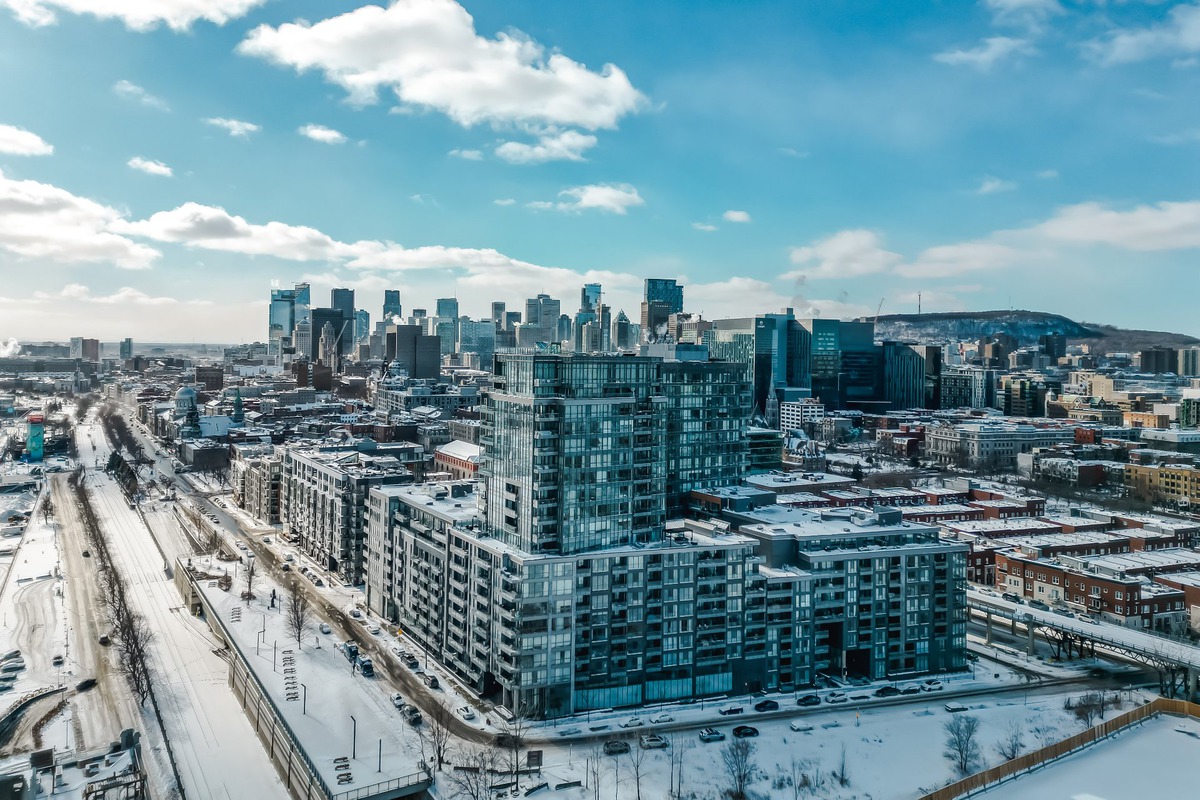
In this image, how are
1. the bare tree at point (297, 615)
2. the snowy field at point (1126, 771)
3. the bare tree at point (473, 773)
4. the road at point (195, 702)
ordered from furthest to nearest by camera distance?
1. the bare tree at point (297, 615)
2. the road at point (195, 702)
3. the bare tree at point (473, 773)
4. the snowy field at point (1126, 771)

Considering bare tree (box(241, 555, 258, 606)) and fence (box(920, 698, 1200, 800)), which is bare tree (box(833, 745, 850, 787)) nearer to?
fence (box(920, 698, 1200, 800))

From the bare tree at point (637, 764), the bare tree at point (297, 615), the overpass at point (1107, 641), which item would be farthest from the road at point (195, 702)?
the overpass at point (1107, 641)

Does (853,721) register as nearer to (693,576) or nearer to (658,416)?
(693,576)

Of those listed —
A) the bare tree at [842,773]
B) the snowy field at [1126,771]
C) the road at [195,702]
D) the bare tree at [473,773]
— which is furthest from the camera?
the road at [195,702]

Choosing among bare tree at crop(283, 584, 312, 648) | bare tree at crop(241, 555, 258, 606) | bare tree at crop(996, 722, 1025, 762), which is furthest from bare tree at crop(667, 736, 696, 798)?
bare tree at crop(241, 555, 258, 606)

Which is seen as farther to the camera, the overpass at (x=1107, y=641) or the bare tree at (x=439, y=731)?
the overpass at (x=1107, y=641)

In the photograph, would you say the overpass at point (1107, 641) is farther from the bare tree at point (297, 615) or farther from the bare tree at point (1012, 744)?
the bare tree at point (297, 615)

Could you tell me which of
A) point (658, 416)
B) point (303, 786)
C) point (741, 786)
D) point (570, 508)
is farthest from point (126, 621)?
point (741, 786)
